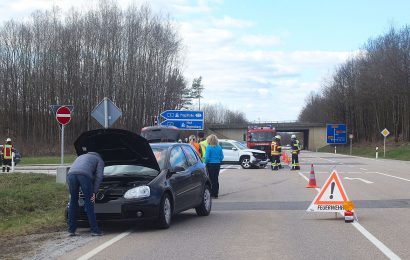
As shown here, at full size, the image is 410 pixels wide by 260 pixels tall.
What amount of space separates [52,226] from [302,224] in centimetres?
488

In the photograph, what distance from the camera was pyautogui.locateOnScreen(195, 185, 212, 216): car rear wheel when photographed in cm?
1231

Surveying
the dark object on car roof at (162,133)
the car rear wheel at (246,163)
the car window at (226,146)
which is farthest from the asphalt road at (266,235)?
the car window at (226,146)

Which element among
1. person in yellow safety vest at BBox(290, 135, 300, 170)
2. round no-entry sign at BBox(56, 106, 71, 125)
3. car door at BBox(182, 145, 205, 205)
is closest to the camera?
car door at BBox(182, 145, 205, 205)

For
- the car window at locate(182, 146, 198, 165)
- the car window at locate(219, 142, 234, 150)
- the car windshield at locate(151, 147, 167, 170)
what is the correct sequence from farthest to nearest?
the car window at locate(219, 142, 234, 150) < the car window at locate(182, 146, 198, 165) < the car windshield at locate(151, 147, 167, 170)

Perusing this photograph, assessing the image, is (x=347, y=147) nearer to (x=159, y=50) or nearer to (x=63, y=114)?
(x=159, y=50)

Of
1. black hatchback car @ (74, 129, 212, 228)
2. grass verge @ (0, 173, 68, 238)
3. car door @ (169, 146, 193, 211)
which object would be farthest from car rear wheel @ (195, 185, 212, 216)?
grass verge @ (0, 173, 68, 238)

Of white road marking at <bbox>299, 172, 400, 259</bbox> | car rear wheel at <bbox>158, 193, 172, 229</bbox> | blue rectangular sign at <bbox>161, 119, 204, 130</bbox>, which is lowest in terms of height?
white road marking at <bbox>299, 172, 400, 259</bbox>

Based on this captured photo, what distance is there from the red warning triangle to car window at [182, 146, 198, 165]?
8.93 ft

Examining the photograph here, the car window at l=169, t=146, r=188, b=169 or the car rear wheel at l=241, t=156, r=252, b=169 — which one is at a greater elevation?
the car window at l=169, t=146, r=188, b=169

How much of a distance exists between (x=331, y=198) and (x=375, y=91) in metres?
72.9

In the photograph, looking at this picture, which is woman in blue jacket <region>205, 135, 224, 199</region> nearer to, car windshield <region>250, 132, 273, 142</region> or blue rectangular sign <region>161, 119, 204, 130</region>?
blue rectangular sign <region>161, 119, 204, 130</region>

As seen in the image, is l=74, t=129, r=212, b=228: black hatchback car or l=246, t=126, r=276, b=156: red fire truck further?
l=246, t=126, r=276, b=156: red fire truck

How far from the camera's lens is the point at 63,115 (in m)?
18.2

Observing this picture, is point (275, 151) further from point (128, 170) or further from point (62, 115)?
point (128, 170)
